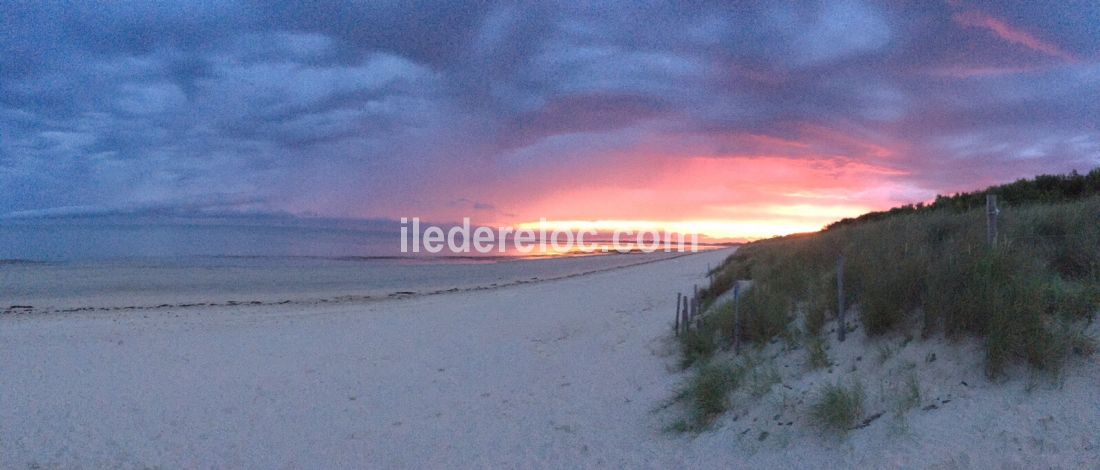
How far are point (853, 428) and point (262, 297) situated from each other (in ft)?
95.7

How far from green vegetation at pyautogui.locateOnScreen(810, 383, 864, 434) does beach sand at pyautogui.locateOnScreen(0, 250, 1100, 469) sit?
A: 172mm

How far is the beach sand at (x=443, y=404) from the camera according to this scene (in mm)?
5102

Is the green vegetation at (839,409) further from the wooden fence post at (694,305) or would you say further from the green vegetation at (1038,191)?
the green vegetation at (1038,191)

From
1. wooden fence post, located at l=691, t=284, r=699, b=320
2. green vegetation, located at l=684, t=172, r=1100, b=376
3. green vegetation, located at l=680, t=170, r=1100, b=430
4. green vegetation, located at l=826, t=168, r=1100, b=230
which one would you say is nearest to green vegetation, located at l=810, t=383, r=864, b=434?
green vegetation, located at l=680, t=170, r=1100, b=430

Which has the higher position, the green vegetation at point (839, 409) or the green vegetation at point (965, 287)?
the green vegetation at point (965, 287)

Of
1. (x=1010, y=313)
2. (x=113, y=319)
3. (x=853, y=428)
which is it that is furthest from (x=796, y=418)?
(x=113, y=319)

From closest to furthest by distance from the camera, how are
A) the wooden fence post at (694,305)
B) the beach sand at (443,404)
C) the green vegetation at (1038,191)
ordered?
the beach sand at (443,404) < the wooden fence post at (694,305) < the green vegetation at (1038,191)

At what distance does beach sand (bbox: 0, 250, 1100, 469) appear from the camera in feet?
16.7

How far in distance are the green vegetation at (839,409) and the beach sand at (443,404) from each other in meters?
0.17

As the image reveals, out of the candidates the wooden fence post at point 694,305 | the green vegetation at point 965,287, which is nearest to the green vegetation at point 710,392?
the green vegetation at point 965,287

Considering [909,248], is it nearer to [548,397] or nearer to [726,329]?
[726,329]

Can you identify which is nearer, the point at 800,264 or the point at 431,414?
the point at 431,414

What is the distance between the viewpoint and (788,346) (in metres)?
8.39

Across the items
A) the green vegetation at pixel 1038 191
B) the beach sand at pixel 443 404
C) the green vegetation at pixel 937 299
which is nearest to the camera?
the beach sand at pixel 443 404
